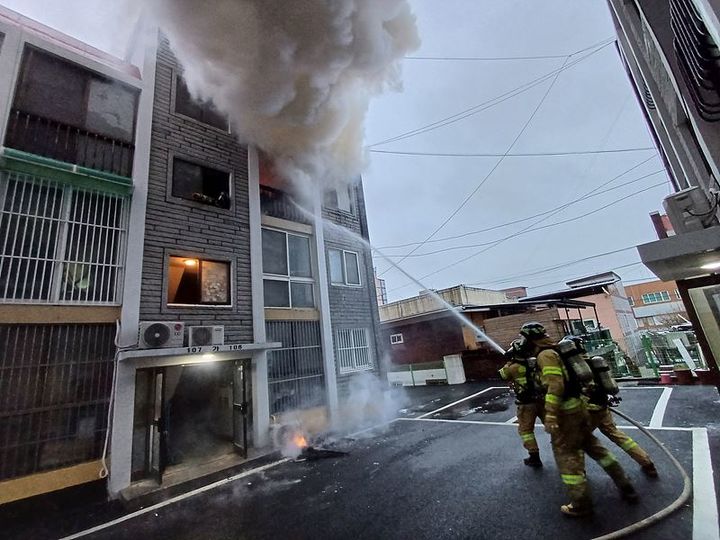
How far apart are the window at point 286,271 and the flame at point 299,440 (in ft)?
11.0

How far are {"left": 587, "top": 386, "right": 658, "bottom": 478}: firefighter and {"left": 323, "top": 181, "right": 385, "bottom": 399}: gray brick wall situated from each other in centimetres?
669

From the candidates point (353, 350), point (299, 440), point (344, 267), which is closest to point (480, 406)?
point (353, 350)

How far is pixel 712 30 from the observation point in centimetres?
217

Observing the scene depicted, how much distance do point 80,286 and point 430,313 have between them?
15385 millimetres

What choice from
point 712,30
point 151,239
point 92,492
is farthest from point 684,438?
point 151,239

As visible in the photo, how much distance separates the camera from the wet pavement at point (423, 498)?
332 cm

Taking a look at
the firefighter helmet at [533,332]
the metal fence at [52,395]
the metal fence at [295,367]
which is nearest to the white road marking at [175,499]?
the metal fence at [52,395]

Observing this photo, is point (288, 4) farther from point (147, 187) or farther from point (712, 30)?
point (712, 30)

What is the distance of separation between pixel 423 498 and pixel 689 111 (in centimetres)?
557

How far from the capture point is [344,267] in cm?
1073

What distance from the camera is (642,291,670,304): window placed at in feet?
133

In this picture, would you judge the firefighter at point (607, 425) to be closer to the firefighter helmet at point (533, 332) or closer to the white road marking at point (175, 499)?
the firefighter helmet at point (533, 332)

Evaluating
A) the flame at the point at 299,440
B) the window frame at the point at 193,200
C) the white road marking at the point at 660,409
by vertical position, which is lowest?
the white road marking at the point at 660,409

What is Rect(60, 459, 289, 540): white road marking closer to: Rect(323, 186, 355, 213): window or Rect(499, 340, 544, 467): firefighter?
Rect(499, 340, 544, 467): firefighter
